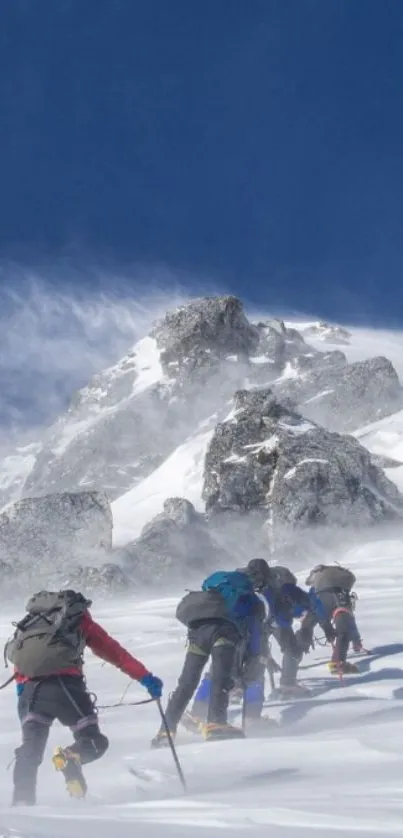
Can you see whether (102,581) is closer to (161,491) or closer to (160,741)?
(160,741)

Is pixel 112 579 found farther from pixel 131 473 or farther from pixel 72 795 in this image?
pixel 131 473

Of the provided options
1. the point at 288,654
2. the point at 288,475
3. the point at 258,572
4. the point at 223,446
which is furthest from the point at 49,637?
the point at 223,446

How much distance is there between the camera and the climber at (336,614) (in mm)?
12789

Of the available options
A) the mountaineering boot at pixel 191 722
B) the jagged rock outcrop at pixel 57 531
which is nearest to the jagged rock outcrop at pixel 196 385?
the jagged rock outcrop at pixel 57 531

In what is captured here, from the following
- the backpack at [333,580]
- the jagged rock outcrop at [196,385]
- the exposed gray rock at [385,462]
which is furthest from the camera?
the jagged rock outcrop at [196,385]

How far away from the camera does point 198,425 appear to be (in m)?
79.2

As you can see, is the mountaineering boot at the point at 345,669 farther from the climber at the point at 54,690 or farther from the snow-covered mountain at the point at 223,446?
the snow-covered mountain at the point at 223,446

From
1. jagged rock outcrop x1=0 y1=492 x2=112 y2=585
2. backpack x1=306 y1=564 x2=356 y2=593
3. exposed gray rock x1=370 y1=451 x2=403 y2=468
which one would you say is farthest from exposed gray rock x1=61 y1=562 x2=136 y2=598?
exposed gray rock x1=370 y1=451 x2=403 y2=468

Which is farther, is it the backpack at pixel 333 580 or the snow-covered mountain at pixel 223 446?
the snow-covered mountain at pixel 223 446

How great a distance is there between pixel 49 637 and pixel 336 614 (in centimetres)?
694

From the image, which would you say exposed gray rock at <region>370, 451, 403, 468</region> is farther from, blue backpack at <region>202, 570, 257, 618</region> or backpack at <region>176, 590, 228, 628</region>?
backpack at <region>176, 590, 228, 628</region>

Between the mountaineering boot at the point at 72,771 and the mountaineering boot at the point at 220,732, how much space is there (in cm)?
239

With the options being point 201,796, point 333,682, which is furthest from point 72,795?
point 333,682

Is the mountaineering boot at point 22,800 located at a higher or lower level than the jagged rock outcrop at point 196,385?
lower
